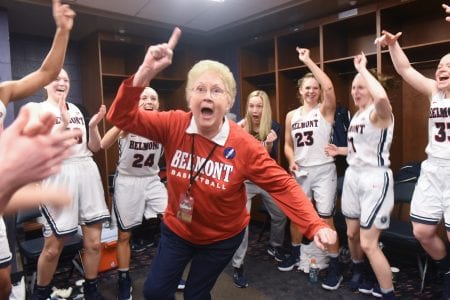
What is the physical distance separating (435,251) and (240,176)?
1.55m

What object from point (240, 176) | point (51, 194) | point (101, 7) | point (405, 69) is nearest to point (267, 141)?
point (405, 69)

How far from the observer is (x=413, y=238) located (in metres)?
2.47

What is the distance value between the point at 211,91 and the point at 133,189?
134cm

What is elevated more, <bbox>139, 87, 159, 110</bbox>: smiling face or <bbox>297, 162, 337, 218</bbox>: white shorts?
<bbox>139, 87, 159, 110</bbox>: smiling face

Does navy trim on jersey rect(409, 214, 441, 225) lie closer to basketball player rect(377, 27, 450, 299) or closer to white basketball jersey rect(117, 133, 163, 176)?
basketball player rect(377, 27, 450, 299)

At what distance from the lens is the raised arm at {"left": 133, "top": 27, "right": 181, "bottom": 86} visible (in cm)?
127

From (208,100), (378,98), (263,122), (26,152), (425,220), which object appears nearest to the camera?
(26,152)

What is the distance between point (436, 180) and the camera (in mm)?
2166

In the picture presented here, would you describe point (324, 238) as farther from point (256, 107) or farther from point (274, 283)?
point (256, 107)

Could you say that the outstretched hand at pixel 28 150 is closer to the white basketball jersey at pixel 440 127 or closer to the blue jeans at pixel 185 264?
the blue jeans at pixel 185 264

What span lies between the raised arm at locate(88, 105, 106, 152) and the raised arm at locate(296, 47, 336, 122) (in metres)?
1.53

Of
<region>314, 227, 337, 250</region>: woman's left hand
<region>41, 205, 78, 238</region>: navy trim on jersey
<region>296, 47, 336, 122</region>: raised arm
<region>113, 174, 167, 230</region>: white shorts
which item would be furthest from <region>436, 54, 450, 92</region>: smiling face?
<region>41, 205, 78, 238</region>: navy trim on jersey

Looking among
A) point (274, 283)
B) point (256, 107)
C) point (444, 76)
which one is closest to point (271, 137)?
point (256, 107)

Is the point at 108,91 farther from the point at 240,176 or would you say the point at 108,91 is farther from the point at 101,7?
the point at 240,176
